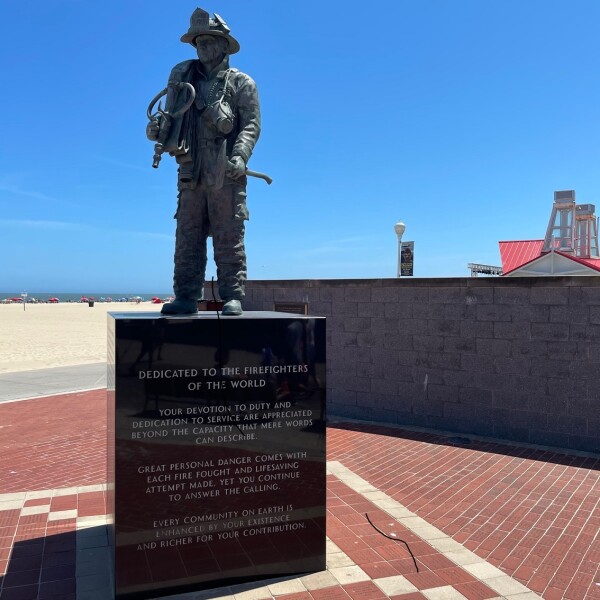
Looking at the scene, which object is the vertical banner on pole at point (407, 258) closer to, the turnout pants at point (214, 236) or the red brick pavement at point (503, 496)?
the red brick pavement at point (503, 496)

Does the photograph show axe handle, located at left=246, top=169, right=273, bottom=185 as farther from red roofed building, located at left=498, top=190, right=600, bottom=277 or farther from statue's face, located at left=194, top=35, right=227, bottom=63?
red roofed building, located at left=498, top=190, right=600, bottom=277

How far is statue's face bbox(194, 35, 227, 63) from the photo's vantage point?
4453 millimetres

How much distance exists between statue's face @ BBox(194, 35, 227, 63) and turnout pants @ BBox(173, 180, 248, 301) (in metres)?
1.07

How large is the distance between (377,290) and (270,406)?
17.1 ft

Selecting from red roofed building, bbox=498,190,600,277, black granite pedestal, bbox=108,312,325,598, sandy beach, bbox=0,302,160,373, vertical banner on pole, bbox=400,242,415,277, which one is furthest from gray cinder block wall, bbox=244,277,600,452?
red roofed building, bbox=498,190,600,277

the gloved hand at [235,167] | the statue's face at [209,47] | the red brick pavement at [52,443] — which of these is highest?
the statue's face at [209,47]

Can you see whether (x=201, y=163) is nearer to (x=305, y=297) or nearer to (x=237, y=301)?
(x=237, y=301)

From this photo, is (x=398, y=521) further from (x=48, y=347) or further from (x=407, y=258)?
(x=48, y=347)

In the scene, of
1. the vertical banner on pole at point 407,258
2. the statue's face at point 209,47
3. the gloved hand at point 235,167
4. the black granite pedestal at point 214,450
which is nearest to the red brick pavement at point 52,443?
the black granite pedestal at point 214,450

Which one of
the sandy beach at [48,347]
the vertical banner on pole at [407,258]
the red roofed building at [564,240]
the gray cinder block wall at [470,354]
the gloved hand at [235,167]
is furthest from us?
the red roofed building at [564,240]

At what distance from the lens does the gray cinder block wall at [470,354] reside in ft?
22.7

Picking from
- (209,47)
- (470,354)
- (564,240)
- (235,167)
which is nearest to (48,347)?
(470,354)

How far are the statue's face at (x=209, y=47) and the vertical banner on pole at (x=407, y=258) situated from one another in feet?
23.4

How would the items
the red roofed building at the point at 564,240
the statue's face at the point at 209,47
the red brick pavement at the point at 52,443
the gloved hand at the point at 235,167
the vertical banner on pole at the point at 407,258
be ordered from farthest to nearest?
the red roofed building at the point at 564,240 < the vertical banner on pole at the point at 407,258 < the red brick pavement at the point at 52,443 < the statue's face at the point at 209,47 < the gloved hand at the point at 235,167
